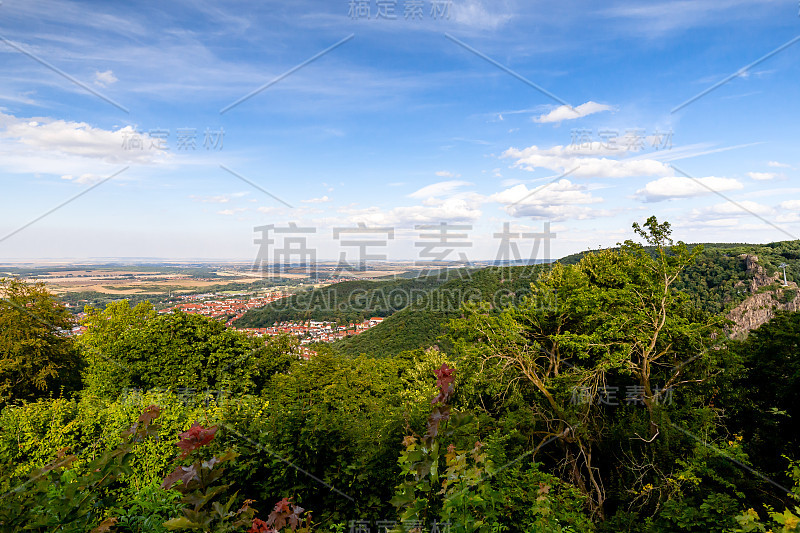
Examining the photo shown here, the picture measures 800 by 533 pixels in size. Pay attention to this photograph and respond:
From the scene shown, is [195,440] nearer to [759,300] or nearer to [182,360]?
[182,360]

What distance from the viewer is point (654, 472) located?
9.11m

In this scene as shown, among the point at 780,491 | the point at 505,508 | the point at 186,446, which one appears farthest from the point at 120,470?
the point at 780,491

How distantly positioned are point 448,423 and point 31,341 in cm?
1956

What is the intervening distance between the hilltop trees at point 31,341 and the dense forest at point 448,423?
0.26 feet

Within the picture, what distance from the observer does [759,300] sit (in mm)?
20797

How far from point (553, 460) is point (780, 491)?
5.09 meters

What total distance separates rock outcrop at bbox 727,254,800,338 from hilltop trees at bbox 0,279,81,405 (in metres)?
26.8

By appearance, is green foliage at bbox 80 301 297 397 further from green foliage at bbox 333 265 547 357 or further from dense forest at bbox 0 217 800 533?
green foliage at bbox 333 265 547 357

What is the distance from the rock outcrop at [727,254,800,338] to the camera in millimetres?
17422

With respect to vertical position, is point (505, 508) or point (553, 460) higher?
point (505, 508)

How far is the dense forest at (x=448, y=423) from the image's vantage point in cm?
254

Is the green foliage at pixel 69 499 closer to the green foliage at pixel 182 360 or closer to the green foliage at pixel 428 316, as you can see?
the green foliage at pixel 182 360

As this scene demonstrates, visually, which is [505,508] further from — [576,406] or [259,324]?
[259,324]

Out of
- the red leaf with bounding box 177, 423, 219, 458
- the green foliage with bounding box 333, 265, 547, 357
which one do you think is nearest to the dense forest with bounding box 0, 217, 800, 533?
the red leaf with bounding box 177, 423, 219, 458
